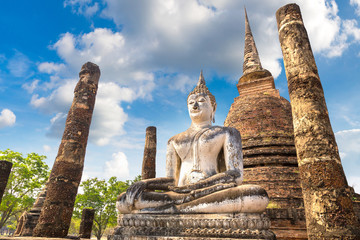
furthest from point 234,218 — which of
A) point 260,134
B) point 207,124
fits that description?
point 260,134

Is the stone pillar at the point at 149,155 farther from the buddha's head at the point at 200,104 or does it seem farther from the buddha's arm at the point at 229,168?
the buddha's arm at the point at 229,168

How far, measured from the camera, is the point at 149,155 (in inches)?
579

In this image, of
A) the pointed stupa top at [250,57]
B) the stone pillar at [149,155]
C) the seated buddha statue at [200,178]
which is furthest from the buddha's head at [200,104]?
the pointed stupa top at [250,57]

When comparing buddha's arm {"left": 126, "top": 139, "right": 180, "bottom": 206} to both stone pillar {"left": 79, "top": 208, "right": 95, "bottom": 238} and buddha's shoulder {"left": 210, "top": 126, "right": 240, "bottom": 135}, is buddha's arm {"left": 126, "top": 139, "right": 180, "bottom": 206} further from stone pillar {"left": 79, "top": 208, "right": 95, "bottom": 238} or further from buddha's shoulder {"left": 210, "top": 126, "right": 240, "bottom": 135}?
stone pillar {"left": 79, "top": 208, "right": 95, "bottom": 238}

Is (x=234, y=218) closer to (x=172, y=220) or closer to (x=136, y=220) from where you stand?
(x=172, y=220)

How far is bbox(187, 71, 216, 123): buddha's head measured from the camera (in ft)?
15.8

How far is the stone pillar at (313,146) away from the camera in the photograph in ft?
14.6

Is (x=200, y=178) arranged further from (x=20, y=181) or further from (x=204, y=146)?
(x=20, y=181)

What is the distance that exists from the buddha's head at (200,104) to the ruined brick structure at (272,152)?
4445mm

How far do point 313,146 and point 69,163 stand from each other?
21.5ft

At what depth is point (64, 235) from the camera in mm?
6980

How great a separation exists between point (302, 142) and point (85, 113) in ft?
21.3

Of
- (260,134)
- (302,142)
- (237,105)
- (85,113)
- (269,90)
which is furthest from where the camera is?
(269,90)

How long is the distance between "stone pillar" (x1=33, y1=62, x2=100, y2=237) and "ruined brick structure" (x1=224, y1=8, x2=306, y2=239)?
592 cm
